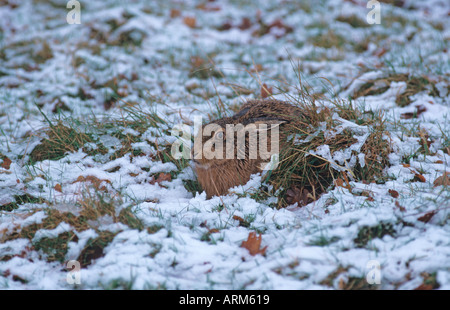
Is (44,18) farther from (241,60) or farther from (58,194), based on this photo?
(58,194)

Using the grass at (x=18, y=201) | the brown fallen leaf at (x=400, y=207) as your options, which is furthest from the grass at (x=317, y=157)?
the grass at (x=18, y=201)

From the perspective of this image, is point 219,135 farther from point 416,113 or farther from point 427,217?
point 416,113

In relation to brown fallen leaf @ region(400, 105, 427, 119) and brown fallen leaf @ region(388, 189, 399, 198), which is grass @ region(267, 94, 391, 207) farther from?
brown fallen leaf @ region(400, 105, 427, 119)

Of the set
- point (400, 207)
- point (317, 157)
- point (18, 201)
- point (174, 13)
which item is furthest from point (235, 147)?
point (174, 13)

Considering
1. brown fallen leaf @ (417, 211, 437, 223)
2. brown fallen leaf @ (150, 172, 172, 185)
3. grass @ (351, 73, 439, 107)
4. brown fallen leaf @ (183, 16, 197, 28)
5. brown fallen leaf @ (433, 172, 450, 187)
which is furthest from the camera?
brown fallen leaf @ (183, 16, 197, 28)

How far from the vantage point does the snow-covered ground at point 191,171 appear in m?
2.60

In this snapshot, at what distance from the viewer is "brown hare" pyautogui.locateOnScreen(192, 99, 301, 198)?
357 cm

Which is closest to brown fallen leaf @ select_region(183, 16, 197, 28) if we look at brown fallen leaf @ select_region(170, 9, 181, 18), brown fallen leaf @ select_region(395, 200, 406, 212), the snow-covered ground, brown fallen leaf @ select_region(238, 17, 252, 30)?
the snow-covered ground

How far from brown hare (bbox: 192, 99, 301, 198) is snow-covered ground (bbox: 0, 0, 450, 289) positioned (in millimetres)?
144

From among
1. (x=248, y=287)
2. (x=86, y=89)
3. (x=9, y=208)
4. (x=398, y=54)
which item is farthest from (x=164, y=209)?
(x=398, y=54)

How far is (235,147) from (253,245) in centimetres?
107

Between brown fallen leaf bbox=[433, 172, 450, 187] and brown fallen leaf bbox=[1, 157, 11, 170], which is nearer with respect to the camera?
brown fallen leaf bbox=[433, 172, 450, 187]

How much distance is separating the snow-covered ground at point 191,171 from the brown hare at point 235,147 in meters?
0.14

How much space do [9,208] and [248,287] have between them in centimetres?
216
